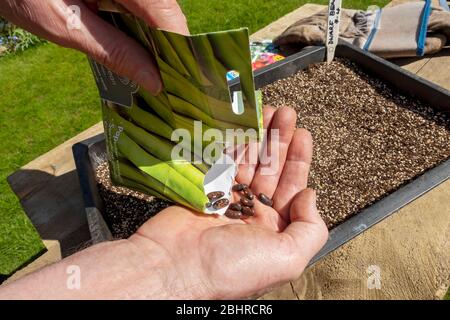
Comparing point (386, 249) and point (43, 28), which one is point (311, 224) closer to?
point (386, 249)

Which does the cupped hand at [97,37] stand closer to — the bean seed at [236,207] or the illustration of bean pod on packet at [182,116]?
the illustration of bean pod on packet at [182,116]

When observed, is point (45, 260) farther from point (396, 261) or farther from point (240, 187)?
point (396, 261)

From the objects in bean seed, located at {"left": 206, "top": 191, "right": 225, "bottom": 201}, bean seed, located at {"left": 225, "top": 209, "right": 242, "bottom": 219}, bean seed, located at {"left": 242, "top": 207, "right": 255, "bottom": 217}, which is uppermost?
bean seed, located at {"left": 206, "top": 191, "right": 225, "bottom": 201}

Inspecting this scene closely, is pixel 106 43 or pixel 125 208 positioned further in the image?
pixel 125 208

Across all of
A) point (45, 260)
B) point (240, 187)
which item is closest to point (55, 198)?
point (45, 260)

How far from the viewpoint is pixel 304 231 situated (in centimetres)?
94

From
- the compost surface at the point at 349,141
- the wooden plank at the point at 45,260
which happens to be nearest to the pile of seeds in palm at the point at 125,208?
the compost surface at the point at 349,141

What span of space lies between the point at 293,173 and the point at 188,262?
437mm

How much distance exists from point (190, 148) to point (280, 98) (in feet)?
2.65

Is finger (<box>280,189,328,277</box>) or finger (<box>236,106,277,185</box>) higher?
finger (<box>280,189,328,277</box>)

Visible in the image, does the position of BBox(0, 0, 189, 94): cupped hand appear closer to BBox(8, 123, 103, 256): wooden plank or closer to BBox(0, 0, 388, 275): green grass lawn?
BBox(8, 123, 103, 256): wooden plank

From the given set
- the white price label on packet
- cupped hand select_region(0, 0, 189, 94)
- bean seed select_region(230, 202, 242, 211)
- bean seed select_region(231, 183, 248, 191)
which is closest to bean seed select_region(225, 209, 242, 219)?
bean seed select_region(230, 202, 242, 211)

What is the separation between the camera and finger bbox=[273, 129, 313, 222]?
3.69 ft

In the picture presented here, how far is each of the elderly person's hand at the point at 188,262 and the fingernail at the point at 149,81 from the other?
0.33 metres
